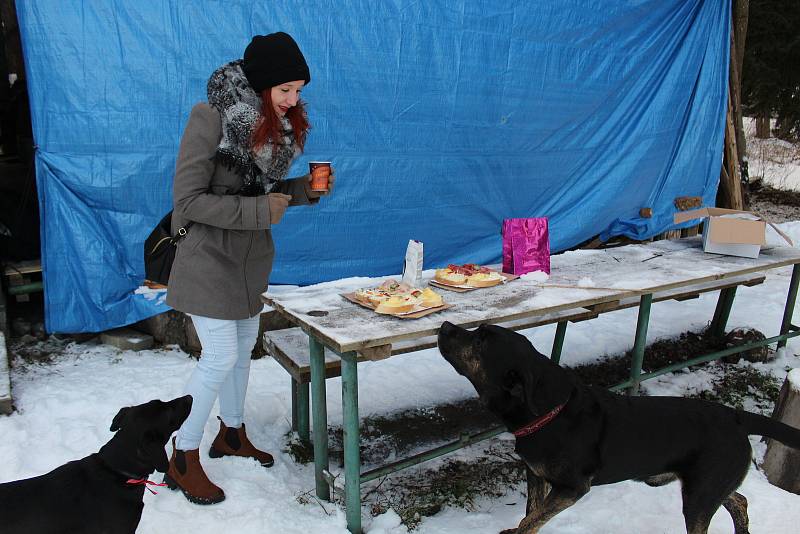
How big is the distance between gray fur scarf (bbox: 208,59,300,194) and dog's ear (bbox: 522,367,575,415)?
1.37 m

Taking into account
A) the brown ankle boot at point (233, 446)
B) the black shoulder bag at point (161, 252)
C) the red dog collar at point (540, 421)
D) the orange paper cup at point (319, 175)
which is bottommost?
the brown ankle boot at point (233, 446)

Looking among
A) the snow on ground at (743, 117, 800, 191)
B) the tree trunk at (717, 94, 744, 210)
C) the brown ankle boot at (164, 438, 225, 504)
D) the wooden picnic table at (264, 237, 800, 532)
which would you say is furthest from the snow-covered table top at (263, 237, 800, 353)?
the snow on ground at (743, 117, 800, 191)

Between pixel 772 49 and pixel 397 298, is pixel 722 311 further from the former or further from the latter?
pixel 772 49

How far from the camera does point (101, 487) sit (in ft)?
6.95

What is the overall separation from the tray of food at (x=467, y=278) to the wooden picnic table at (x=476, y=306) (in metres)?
0.05

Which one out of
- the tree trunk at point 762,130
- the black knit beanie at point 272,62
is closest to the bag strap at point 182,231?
the black knit beanie at point 272,62

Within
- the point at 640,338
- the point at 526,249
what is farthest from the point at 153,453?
the point at 640,338

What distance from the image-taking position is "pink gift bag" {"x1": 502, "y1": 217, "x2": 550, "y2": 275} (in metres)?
3.43

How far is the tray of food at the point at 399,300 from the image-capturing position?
2725 mm

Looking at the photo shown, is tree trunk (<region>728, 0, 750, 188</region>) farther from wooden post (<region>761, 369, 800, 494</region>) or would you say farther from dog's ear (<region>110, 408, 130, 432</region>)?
dog's ear (<region>110, 408, 130, 432</region>)

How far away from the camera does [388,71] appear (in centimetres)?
483

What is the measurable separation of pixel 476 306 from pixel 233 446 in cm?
146

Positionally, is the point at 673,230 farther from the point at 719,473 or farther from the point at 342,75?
the point at 719,473

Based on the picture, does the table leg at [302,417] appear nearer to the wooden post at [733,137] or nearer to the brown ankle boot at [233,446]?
the brown ankle boot at [233,446]
